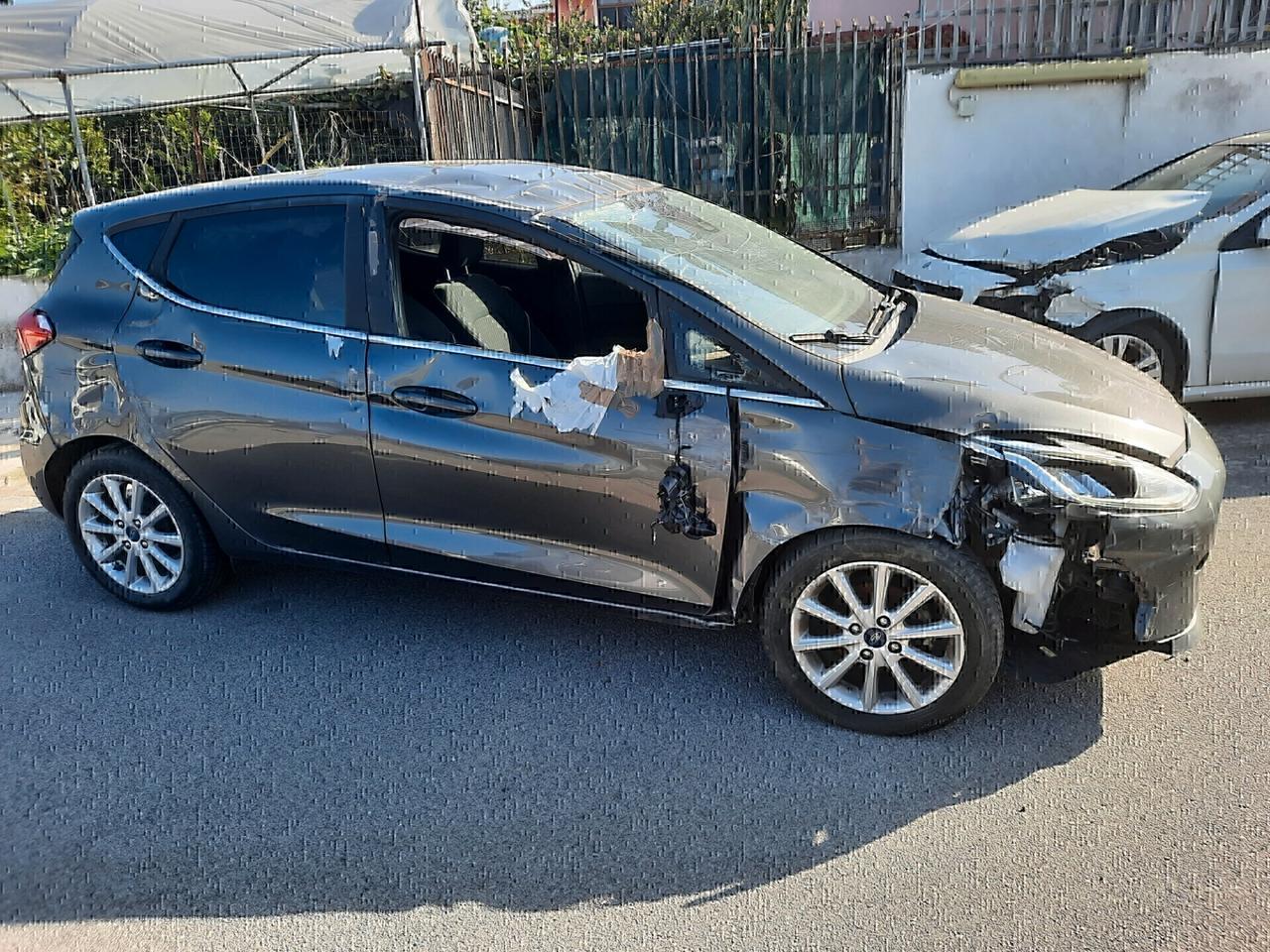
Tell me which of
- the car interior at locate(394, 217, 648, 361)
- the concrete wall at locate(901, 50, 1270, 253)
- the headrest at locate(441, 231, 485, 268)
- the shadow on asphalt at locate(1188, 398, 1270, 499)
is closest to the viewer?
the car interior at locate(394, 217, 648, 361)

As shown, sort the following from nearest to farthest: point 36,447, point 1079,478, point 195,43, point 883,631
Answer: point 1079,478
point 883,631
point 36,447
point 195,43

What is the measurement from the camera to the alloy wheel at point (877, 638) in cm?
312

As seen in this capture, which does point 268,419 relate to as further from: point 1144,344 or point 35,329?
point 1144,344

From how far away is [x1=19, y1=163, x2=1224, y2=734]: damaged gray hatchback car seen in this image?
304cm

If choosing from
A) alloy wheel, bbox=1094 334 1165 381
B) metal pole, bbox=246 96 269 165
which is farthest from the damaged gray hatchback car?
metal pole, bbox=246 96 269 165

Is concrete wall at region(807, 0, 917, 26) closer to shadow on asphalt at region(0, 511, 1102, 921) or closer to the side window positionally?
the side window

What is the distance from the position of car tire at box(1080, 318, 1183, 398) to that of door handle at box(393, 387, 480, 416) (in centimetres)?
380

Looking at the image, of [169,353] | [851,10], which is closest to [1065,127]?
[169,353]

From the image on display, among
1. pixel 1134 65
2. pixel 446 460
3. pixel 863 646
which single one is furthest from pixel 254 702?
pixel 1134 65

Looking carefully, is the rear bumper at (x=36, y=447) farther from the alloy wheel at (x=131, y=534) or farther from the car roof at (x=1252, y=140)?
the car roof at (x=1252, y=140)

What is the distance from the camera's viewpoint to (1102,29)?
27.5 ft

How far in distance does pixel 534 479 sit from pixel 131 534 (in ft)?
6.07

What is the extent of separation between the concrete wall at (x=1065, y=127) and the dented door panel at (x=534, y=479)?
6.25m

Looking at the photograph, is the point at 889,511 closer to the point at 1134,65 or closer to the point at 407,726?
the point at 407,726
